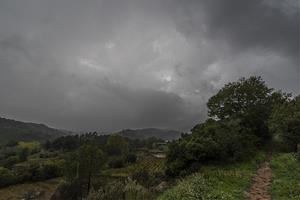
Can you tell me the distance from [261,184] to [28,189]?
102 metres

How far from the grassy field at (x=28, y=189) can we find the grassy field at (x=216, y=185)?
3028 inches

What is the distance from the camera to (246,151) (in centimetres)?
4362

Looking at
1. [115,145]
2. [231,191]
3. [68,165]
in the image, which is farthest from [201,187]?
[115,145]

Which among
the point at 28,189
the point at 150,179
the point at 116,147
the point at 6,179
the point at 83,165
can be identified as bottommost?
the point at 28,189

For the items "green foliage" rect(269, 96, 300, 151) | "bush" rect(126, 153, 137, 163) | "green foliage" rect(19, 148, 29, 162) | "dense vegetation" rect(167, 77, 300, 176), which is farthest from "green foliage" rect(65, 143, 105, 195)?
"green foliage" rect(19, 148, 29, 162)

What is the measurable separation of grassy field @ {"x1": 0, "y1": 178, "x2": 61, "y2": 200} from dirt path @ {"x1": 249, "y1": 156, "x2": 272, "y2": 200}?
255ft

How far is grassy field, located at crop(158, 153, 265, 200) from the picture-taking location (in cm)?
2239

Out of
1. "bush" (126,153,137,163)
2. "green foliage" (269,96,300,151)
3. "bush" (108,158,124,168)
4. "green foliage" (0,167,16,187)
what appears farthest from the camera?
"bush" (126,153,137,163)

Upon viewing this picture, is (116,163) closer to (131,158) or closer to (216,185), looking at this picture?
(131,158)

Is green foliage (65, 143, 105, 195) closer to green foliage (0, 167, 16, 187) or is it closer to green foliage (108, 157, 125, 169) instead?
green foliage (108, 157, 125, 169)

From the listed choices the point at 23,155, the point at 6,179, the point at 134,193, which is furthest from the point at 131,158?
the point at 134,193

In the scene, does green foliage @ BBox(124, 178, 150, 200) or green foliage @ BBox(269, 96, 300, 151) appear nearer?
green foliage @ BBox(124, 178, 150, 200)

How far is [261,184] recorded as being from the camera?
28.4 metres

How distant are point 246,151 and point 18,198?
273 feet
